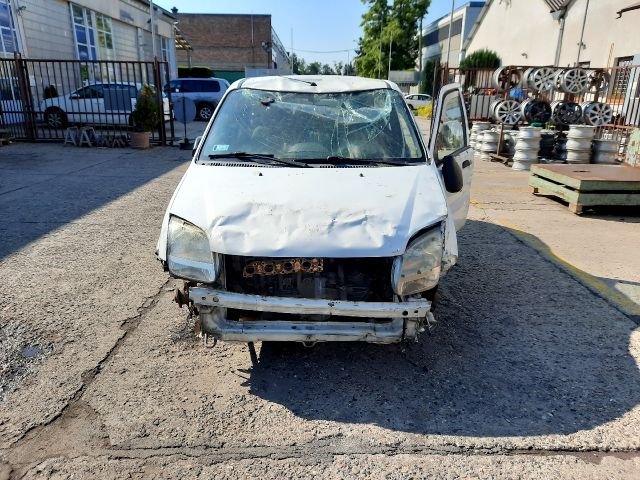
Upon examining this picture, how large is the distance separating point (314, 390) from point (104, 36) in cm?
2609

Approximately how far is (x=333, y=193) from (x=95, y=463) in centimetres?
200

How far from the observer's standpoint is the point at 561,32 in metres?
21.9

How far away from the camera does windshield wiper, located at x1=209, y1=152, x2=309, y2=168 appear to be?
139 inches

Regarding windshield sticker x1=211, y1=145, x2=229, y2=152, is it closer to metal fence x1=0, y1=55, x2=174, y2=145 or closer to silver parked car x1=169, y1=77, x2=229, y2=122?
metal fence x1=0, y1=55, x2=174, y2=145

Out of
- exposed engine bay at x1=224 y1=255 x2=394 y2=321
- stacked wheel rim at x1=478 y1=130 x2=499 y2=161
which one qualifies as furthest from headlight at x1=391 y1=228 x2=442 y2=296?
stacked wheel rim at x1=478 y1=130 x2=499 y2=161

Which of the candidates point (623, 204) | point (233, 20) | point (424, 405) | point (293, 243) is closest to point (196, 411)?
point (293, 243)

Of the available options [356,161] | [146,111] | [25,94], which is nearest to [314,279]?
[356,161]

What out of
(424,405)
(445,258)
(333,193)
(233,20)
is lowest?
(424,405)

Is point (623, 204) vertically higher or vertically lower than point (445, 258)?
lower

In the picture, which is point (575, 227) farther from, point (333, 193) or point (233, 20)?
point (233, 20)

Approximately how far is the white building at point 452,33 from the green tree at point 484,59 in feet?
16.4

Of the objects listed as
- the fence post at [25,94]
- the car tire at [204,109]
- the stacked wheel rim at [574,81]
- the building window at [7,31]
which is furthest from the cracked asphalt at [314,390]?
the car tire at [204,109]

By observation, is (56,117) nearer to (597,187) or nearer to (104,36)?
(104,36)

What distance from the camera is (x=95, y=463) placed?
7.82 ft
